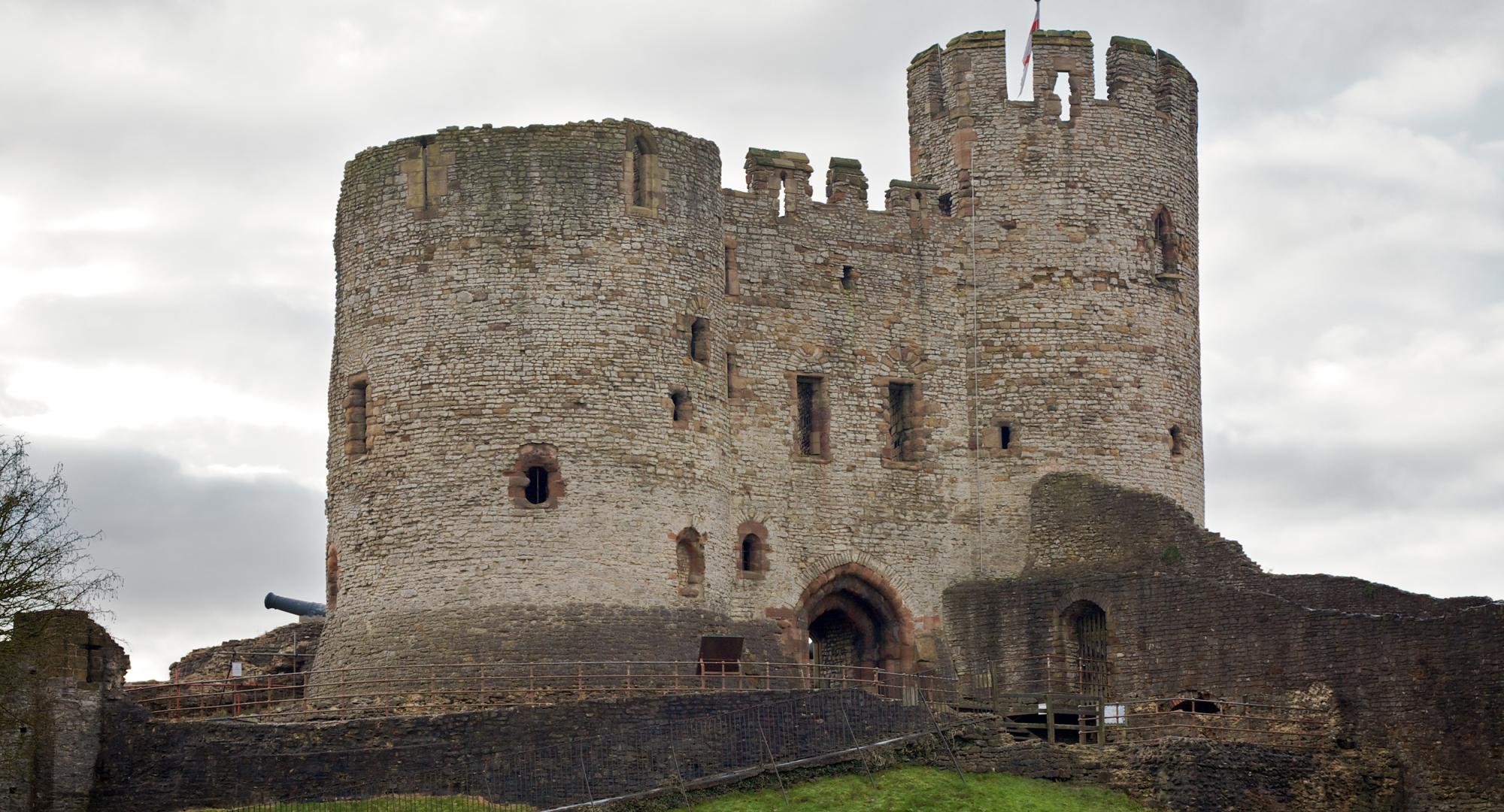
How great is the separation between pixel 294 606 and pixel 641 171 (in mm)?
11321

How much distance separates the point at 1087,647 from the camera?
45.4m

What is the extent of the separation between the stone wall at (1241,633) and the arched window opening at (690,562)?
18.6ft

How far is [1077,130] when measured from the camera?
47875mm

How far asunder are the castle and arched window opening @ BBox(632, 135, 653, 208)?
0.16 ft

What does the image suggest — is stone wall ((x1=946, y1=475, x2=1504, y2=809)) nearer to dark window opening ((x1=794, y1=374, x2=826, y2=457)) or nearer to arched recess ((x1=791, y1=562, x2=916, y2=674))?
arched recess ((x1=791, y1=562, x2=916, y2=674))

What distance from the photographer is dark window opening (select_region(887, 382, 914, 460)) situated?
46.8 m

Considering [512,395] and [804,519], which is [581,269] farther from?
[804,519]

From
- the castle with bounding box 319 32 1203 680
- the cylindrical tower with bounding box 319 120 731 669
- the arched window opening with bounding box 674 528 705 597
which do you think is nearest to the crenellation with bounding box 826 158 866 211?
the castle with bounding box 319 32 1203 680

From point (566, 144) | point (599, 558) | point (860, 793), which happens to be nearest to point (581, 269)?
point (566, 144)

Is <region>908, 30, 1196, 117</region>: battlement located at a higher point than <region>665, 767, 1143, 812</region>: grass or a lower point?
higher

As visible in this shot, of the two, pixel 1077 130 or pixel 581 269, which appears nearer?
pixel 581 269

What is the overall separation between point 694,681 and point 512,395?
5.44 metres

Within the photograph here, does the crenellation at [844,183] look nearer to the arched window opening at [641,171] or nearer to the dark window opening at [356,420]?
the arched window opening at [641,171]

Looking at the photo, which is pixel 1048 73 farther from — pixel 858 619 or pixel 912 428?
pixel 858 619
